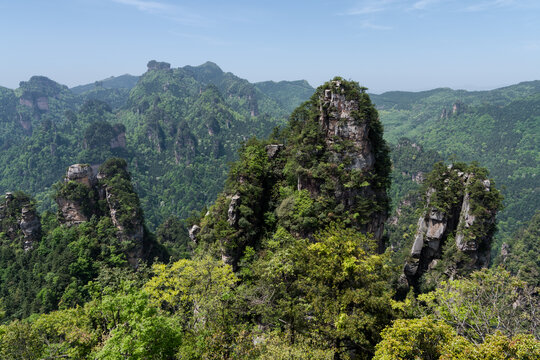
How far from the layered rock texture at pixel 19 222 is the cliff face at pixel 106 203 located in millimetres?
4134

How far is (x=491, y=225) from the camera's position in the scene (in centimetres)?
3472

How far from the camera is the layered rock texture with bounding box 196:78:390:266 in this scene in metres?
31.4

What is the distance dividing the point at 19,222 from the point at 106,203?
1479cm

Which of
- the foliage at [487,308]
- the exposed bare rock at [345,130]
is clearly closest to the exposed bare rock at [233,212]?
the exposed bare rock at [345,130]

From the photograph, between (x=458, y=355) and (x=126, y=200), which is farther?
(x=126, y=200)

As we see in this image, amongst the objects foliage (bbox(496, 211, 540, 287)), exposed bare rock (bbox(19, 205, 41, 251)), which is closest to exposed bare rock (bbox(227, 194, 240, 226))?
exposed bare rock (bbox(19, 205, 41, 251))

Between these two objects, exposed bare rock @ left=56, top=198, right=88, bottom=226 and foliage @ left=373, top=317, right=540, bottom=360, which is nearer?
foliage @ left=373, top=317, right=540, bottom=360

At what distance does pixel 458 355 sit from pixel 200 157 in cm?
15702

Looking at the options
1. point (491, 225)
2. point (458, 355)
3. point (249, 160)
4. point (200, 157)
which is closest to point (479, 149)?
point (200, 157)

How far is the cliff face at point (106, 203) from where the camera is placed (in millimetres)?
51000

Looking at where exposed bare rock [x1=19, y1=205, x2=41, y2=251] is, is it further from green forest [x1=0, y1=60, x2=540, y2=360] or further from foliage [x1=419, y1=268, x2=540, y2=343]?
foliage [x1=419, y1=268, x2=540, y2=343]

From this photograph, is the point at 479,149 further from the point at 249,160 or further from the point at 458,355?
the point at 458,355

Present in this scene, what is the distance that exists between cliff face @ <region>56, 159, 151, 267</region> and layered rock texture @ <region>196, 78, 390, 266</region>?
23.0 metres

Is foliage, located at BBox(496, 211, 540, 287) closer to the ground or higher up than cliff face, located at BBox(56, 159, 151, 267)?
closer to the ground
